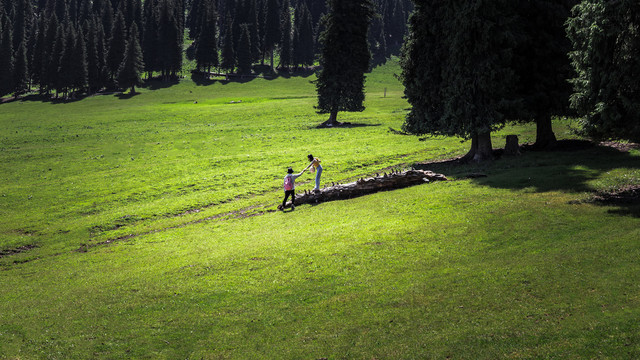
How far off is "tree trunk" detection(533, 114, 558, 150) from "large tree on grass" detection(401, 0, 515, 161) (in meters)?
4.90

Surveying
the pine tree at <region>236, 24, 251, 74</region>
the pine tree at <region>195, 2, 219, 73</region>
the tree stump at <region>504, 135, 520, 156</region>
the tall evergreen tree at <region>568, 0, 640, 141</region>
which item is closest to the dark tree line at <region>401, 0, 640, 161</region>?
the tree stump at <region>504, 135, 520, 156</region>

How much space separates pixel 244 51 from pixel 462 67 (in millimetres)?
115539

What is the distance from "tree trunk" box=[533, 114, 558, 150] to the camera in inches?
1388

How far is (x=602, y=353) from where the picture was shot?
1049 cm

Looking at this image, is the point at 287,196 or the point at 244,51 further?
the point at 244,51

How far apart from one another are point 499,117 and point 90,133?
53.9 m

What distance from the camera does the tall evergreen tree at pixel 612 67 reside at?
65.4ft

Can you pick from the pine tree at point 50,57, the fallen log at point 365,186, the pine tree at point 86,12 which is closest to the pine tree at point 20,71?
the pine tree at point 50,57

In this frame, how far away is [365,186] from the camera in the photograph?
29.1m

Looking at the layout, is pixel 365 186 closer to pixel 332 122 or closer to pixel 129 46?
pixel 332 122

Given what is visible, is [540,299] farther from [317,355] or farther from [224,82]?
[224,82]

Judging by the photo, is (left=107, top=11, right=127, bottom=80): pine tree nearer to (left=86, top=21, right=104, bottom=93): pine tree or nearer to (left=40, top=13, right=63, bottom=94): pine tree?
(left=86, top=21, right=104, bottom=93): pine tree

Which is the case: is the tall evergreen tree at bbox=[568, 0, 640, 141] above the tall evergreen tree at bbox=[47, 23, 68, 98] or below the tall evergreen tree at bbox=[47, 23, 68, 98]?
below

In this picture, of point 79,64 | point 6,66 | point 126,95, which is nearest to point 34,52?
point 6,66
